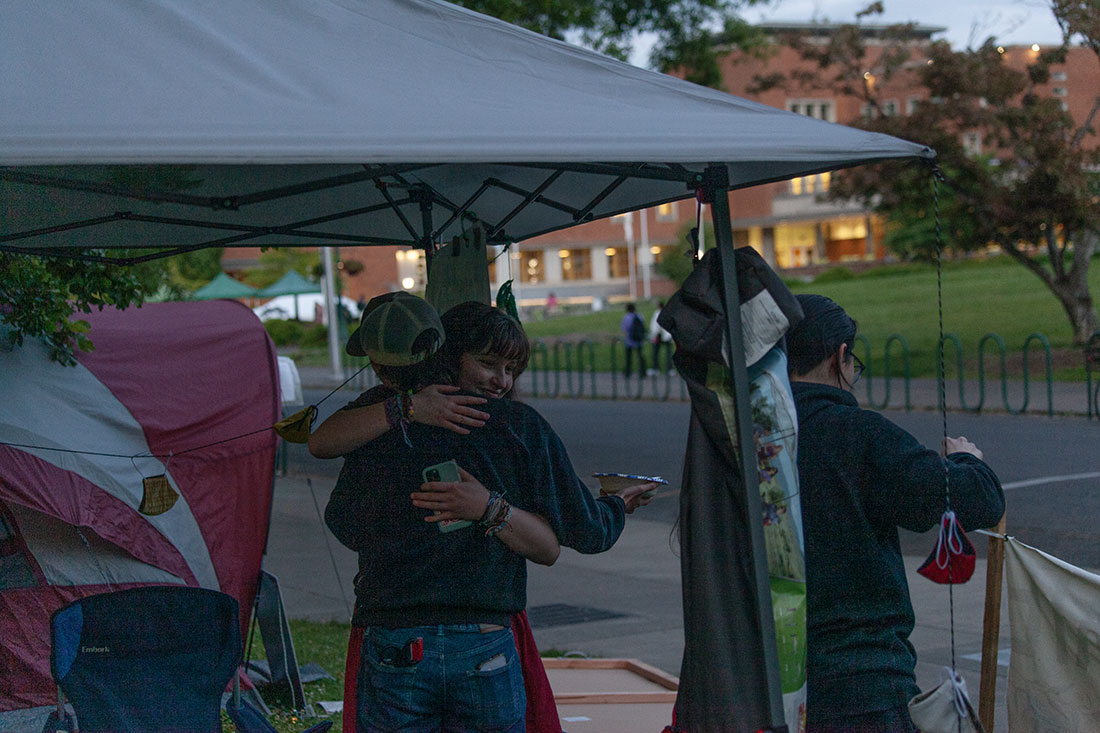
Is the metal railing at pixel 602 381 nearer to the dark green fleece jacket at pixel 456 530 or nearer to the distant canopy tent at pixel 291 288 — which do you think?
the distant canopy tent at pixel 291 288

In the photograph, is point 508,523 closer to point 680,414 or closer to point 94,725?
point 94,725

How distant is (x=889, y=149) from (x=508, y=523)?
1358mm

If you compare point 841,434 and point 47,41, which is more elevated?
point 47,41

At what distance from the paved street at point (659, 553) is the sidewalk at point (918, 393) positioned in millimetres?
1185

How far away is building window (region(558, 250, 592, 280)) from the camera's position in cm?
6706

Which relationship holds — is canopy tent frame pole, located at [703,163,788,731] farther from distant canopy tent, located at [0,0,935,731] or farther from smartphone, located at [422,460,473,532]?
smartphone, located at [422,460,473,532]

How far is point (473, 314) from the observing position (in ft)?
9.82

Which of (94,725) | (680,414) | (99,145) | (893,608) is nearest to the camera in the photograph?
(99,145)

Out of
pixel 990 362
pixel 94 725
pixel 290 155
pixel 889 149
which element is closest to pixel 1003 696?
pixel 889 149

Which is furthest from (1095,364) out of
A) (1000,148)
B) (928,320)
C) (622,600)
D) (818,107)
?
(818,107)

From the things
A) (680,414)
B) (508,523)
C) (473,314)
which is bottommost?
(680,414)

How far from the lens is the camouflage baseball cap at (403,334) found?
9.57 ft

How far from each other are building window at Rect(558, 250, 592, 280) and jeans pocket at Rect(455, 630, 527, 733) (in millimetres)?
64342

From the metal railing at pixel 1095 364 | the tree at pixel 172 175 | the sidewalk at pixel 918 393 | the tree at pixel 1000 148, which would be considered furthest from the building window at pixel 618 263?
the metal railing at pixel 1095 364
